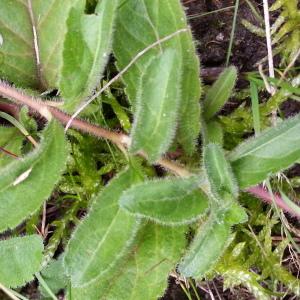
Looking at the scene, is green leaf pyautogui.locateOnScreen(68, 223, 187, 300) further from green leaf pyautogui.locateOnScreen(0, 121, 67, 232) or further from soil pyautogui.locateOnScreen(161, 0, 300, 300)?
green leaf pyautogui.locateOnScreen(0, 121, 67, 232)

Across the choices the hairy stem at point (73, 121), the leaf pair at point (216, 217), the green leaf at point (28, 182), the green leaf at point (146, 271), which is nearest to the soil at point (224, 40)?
the green leaf at point (146, 271)

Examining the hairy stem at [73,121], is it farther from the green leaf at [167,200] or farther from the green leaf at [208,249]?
the green leaf at [208,249]

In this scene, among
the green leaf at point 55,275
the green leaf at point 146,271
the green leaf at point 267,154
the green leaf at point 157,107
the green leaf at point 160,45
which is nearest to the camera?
the green leaf at point 157,107

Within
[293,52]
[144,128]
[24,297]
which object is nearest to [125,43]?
[144,128]

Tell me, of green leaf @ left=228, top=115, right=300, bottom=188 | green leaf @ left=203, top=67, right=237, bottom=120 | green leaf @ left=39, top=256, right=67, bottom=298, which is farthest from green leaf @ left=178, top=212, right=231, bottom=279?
green leaf @ left=39, top=256, right=67, bottom=298

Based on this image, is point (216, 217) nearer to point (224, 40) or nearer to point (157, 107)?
point (157, 107)

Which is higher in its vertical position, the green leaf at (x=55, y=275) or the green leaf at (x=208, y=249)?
the green leaf at (x=208, y=249)
